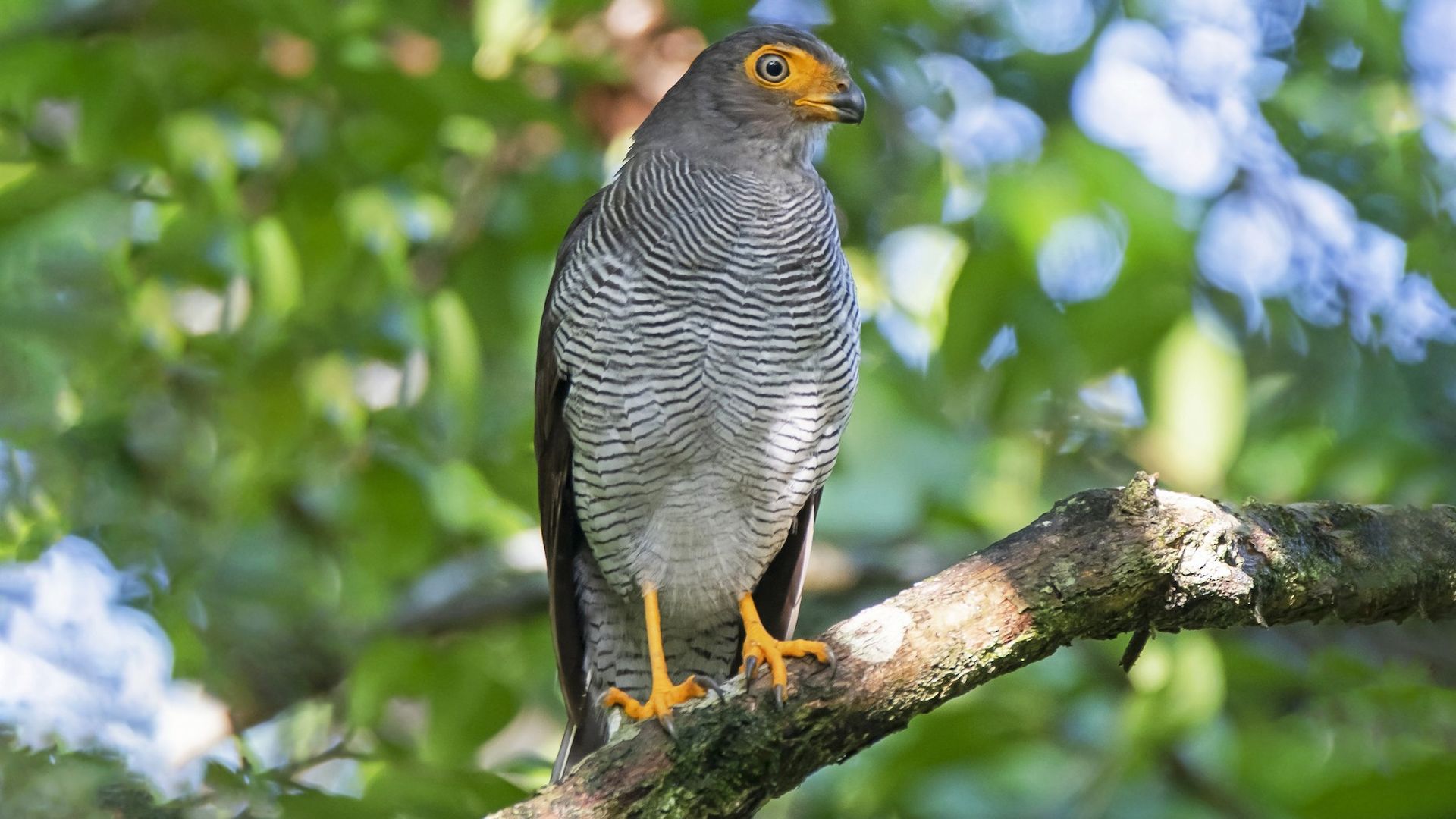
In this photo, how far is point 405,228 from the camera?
708 cm

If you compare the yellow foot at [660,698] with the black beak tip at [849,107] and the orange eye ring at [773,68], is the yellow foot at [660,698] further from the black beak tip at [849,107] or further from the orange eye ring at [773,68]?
the orange eye ring at [773,68]

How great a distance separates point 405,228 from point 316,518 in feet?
5.83

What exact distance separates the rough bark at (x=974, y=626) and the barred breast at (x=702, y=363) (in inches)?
46.0

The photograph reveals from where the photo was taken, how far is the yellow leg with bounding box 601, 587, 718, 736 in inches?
162

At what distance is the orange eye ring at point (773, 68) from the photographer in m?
5.29

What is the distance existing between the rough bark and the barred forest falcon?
631mm

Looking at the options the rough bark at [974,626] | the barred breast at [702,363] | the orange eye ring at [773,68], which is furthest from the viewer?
the orange eye ring at [773,68]

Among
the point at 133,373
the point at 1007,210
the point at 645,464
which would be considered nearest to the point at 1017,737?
the point at 645,464

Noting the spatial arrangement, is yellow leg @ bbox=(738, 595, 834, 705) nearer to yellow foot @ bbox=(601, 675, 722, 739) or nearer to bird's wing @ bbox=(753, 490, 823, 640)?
yellow foot @ bbox=(601, 675, 722, 739)

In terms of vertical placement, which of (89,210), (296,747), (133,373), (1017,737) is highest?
(89,210)

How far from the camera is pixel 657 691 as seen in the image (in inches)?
168

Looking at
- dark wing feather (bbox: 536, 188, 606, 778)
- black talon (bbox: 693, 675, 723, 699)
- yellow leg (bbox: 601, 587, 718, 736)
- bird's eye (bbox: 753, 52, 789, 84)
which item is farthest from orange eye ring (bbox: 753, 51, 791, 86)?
black talon (bbox: 693, 675, 723, 699)

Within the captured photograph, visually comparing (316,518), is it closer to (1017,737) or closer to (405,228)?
(405,228)

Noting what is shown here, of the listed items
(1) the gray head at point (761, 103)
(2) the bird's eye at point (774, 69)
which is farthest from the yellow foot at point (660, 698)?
(2) the bird's eye at point (774, 69)
